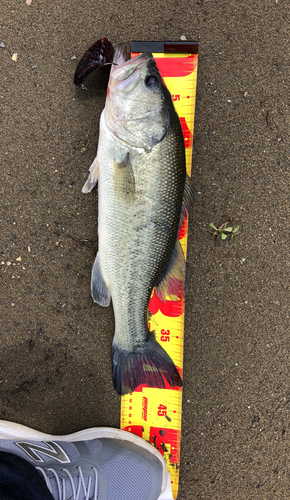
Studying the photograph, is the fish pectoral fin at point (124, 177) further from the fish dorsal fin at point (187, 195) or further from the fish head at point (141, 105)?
the fish dorsal fin at point (187, 195)

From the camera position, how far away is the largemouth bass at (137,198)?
1.62 meters

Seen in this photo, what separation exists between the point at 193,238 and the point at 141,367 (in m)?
1.05

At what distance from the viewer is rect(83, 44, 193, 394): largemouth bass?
5.31 feet

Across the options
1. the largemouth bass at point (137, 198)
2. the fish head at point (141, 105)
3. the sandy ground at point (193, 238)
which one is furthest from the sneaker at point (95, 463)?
the fish head at point (141, 105)

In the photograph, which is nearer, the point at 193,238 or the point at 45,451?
the point at 45,451

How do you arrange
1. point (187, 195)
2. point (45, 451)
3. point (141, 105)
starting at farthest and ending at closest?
1. point (45, 451)
2. point (187, 195)
3. point (141, 105)

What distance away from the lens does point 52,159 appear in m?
2.11

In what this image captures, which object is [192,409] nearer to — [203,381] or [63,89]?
[203,381]

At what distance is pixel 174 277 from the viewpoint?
187 centimetres

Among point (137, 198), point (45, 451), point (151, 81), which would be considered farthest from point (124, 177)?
point (45, 451)

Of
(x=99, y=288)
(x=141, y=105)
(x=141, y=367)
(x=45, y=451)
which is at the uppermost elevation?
(x=141, y=105)

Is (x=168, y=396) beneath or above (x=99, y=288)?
beneath

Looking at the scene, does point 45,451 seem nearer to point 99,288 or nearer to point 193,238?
point 99,288

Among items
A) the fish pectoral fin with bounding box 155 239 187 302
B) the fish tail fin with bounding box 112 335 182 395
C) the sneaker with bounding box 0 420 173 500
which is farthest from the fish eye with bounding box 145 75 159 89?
the sneaker with bounding box 0 420 173 500
